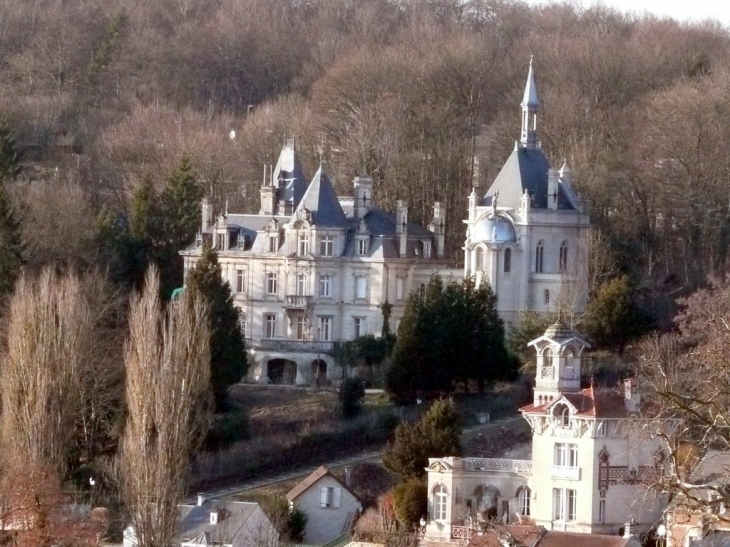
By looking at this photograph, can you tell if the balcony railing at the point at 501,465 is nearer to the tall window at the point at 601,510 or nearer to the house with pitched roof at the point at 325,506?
the tall window at the point at 601,510

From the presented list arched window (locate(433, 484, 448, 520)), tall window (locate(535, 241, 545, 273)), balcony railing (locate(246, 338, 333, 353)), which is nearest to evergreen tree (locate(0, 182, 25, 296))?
balcony railing (locate(246, 338, 333, 353))

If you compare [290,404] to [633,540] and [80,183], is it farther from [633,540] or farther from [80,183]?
[80,183]

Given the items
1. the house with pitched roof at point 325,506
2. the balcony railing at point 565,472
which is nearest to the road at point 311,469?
the house with pitched roof at point 325,506

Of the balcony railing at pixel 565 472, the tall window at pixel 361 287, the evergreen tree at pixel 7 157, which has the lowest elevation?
the balcony railing at pixel 565 472

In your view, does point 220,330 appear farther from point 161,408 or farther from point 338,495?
point 161,408

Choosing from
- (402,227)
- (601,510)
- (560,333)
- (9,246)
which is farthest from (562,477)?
(9,246)
